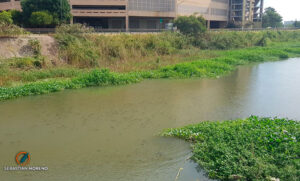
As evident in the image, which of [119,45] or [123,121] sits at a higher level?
[119,45]

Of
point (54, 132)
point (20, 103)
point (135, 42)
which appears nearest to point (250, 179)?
point (54, 132)

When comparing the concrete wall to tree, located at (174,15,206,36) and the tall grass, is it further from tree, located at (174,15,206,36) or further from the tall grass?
the tall grass

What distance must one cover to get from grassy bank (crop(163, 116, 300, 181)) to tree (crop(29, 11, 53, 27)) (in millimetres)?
28256

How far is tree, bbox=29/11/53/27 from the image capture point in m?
31.0

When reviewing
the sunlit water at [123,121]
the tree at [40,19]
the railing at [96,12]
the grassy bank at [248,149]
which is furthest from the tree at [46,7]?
the grassy bank at [248,149]

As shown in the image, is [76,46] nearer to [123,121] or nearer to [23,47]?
[23,47]

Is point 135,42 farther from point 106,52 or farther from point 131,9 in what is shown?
point 131,9

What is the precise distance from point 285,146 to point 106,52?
17.6m

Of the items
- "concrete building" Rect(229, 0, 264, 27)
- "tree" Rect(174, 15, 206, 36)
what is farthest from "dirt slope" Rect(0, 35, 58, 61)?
"concrete building" Rect(229, 0, 264, 27)

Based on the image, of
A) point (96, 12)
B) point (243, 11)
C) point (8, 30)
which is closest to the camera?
point (8, 30)

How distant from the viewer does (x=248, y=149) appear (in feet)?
20.7

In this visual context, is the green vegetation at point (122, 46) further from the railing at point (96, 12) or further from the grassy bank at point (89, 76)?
the railing at point (96, 12)

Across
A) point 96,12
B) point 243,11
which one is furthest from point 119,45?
point 243,11

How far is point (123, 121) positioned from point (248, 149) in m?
4.45
